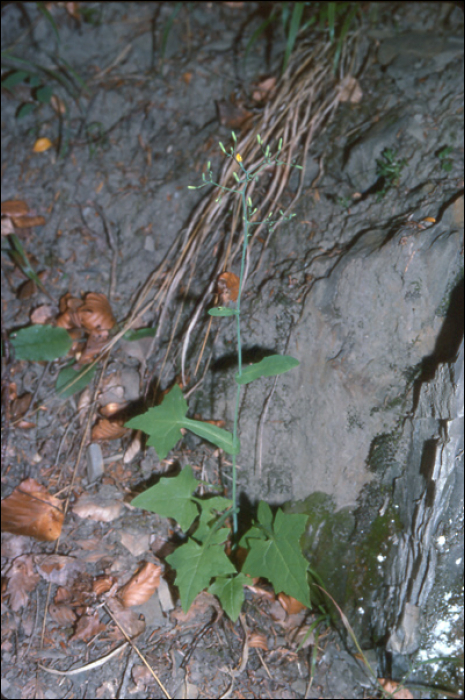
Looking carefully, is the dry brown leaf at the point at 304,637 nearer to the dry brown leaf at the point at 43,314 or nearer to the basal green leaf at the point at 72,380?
the basal green leaf at the point at 72,380

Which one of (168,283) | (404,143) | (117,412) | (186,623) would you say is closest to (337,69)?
(404,143)

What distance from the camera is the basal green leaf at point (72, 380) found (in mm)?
2104

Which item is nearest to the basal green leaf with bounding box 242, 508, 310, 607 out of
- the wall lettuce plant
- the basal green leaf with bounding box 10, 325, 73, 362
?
the wall lettuce plant

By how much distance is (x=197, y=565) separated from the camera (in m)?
1.53

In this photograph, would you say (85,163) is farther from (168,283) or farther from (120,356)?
(120,356)

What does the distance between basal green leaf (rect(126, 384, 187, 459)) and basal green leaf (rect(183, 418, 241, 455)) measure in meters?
0.03

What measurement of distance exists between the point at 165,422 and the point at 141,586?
70cm

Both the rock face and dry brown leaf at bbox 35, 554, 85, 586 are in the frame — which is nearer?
the rock face

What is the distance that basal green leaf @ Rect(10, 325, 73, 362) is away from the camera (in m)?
2.10

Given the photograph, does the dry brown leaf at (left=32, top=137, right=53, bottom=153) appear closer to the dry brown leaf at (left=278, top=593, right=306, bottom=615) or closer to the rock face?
the rock face

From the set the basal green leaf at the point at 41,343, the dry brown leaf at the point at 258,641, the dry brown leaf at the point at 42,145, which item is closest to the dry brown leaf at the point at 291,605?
the dry brown leaf at the point at 258,641

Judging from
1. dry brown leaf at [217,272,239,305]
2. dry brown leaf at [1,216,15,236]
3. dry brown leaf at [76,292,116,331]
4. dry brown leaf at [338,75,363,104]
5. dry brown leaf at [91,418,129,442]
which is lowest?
dry brown leaf at [91,418,129,442]

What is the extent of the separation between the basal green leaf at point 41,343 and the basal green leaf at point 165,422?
0.81 metres

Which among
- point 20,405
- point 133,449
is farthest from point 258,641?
point 20,405
